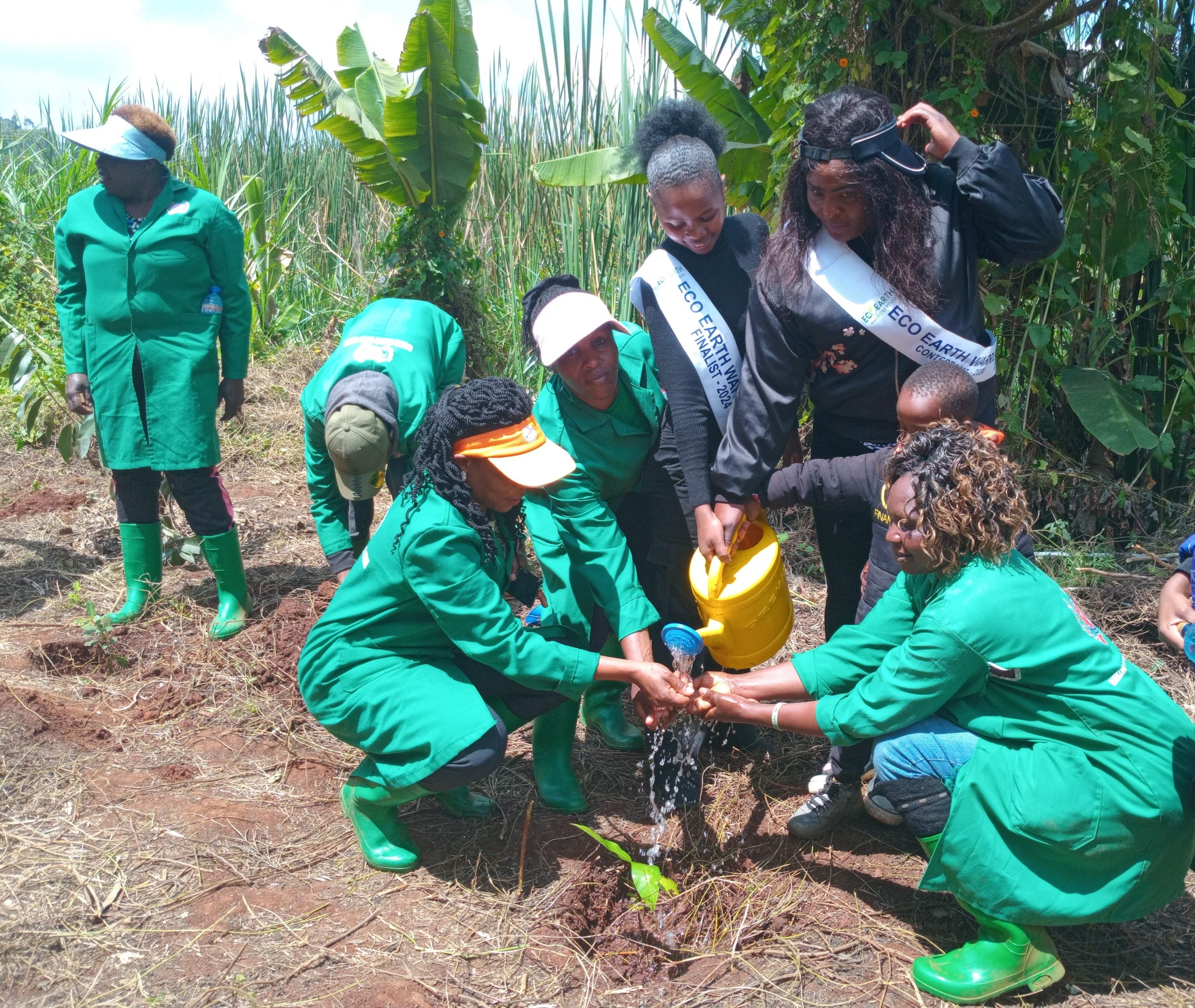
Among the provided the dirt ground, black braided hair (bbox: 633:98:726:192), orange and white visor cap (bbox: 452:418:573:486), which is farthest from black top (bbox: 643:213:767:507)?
the dirt ground

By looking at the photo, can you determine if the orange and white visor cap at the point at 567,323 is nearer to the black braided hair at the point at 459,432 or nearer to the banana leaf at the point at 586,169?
the black braided hair at the point at 459,432

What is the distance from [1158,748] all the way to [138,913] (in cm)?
253

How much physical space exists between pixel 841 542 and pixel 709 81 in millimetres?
3330

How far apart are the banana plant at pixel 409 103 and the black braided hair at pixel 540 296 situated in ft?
12.0

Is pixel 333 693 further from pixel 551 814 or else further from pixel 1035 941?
pixel 1035 941

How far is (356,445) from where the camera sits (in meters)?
3.12

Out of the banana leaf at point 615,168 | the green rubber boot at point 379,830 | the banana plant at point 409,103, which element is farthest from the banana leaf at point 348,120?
the green rubber boot at point 379,830

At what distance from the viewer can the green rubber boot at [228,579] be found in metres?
4.34

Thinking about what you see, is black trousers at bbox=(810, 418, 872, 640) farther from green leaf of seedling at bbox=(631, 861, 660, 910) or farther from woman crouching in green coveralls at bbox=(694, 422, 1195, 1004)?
green leaf of seedling at bbox=(631, 861, 660, 910)

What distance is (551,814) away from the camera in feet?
10.5

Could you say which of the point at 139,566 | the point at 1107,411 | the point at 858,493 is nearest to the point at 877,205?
the point at 858,493

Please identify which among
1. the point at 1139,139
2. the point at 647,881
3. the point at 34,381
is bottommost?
the point at 647,881

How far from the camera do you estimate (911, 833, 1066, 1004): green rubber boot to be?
229 cm

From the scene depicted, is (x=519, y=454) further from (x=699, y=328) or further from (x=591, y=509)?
(x=699, y=328)
